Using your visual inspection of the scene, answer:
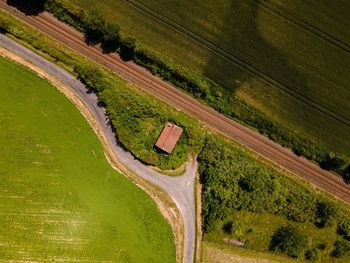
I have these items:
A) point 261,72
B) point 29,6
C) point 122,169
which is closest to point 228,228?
point 122,169

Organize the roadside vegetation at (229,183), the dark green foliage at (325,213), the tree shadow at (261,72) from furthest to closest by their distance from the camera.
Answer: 1. the dark green foliage at (325,213)
2. the tree shadow at (261,72)
3. the roadside vegetation at (229,183)

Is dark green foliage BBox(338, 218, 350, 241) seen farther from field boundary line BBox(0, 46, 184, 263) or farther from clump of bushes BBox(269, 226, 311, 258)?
field boundary line BBox(0, 46, 184, 263)

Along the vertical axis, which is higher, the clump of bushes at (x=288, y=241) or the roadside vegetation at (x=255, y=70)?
the roadside vegetation at (x=255, y=70)

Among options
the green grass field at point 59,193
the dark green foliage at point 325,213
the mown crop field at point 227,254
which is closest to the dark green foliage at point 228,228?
the mown crop field at point 227,254

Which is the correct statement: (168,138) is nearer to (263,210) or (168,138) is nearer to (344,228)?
(263,210)

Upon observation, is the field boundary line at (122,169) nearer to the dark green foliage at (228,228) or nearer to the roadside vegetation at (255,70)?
the dark green foliage at (228,228)

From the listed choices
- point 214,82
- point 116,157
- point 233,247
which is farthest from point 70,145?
point 233,247

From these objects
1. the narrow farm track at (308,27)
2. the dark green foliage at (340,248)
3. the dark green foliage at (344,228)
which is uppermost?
the narrow farm track at (308,27)

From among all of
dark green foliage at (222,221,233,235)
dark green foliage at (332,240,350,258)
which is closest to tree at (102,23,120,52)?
dark green foliage at (222,221,233,235)
